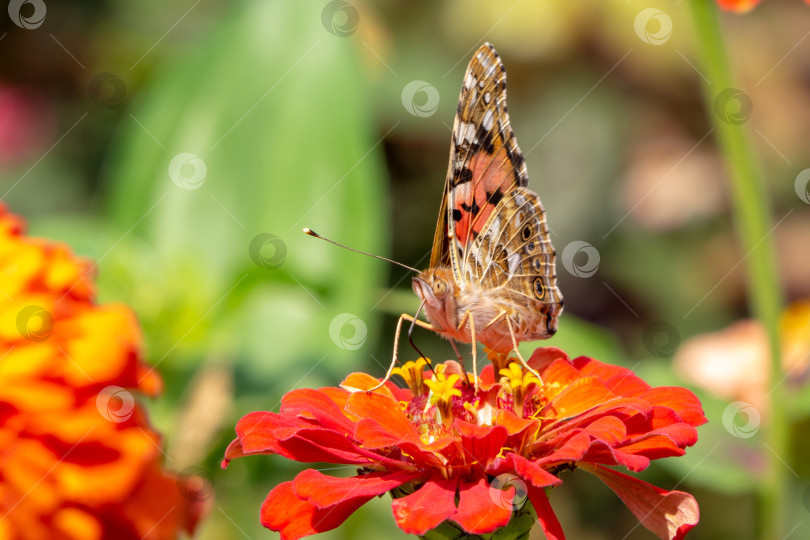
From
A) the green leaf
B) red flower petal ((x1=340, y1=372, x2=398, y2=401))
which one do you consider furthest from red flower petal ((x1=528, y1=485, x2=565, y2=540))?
the green leaf

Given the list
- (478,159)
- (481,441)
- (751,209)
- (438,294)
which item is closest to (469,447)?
(481,441)

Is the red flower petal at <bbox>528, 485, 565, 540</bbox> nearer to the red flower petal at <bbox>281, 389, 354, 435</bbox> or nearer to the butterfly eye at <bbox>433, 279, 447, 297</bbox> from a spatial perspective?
the red flower petal at <bbox>281, 389, 354, 435</bbox>

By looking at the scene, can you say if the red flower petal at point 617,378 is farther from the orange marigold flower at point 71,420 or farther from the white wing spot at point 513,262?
the orange marigold flower at point 71,420

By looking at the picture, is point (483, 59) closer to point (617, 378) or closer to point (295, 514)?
point (617, 378)

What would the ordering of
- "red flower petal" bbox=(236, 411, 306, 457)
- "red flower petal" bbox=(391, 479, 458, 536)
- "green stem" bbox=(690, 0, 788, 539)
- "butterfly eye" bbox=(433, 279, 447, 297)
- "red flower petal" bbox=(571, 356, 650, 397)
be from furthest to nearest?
1. "green stem" bbox=(690, 0, 788, 539)
2. "butterfly eye" bbox=(433, 279, 447, 297)
3. "red flower petal" bbox=(571, 356, 650, 397)
4. "red flower petal" bbox=(236, 411, 306, 457)
5. "red flower petal" bbox=(391, 479, 458, 536)

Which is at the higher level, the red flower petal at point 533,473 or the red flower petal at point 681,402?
the red flower petal at point 681,402

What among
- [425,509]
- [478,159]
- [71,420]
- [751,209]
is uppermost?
[751,209]

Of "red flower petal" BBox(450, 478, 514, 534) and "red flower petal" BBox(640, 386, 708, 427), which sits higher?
"red flower petal" BBox(640, 386, 708, 427)

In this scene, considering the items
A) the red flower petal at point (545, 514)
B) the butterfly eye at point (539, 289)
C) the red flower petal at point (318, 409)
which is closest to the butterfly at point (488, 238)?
the butterfly eye at point (539, 289)
